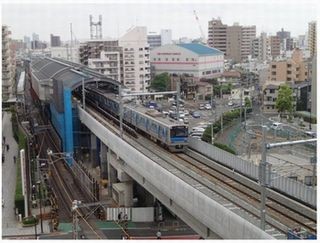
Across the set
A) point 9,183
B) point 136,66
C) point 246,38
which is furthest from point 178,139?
point 246,38

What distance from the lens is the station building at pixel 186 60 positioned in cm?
4025

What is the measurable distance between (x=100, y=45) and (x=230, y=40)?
2133 centimetres

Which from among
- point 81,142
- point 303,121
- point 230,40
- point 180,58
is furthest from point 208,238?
point 230,40

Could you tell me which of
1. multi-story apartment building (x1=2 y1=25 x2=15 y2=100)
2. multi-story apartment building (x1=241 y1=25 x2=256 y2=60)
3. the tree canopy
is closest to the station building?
multi-story apartment building (x1=241 y1=25 x2=256 y2=60)

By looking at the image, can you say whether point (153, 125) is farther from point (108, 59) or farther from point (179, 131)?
point (108, 59)

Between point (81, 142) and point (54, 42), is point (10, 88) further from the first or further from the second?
point (54, 42)

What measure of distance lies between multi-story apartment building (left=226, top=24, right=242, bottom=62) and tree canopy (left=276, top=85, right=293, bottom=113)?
99.7 ft

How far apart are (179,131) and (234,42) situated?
45.0 metres

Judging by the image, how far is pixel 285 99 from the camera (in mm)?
23734

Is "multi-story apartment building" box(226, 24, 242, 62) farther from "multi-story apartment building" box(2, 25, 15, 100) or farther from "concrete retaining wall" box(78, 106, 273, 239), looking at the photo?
"concrete retaining wall" box(78, 106, 273, 239)

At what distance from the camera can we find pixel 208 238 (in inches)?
292

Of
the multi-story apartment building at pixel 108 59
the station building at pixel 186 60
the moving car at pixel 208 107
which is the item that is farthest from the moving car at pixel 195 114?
the station building at pixel 186 60

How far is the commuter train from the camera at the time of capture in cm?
1152

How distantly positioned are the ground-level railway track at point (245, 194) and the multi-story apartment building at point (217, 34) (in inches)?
1708
